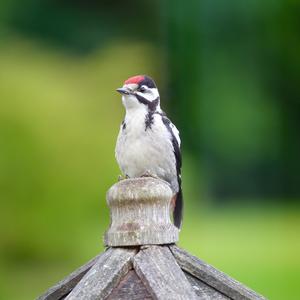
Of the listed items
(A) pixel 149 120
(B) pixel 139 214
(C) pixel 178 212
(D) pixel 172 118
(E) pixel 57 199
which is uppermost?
(A) pixel 149 120

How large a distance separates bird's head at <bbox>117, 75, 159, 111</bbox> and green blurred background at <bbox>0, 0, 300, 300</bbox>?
4.30 meters

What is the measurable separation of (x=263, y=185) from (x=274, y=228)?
529 centimetres

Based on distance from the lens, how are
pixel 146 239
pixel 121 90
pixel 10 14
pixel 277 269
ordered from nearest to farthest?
pixel 146 239
pixel 121 90
pixel 277 269
pixel 10 14

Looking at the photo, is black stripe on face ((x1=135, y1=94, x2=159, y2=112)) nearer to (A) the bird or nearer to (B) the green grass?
(A) the bird

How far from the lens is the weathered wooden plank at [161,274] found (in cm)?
212

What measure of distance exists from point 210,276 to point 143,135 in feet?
5.13

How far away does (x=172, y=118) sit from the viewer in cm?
1373

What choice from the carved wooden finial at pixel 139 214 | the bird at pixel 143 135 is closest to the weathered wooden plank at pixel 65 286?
the carved wooden finial at pixel 139 214

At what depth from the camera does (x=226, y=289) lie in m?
2.32

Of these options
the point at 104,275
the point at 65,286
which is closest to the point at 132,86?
the point at 65,286

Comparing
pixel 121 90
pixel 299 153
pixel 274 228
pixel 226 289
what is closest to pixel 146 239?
pixel 226 289

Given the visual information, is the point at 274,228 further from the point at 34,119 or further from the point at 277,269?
the point at 34,119

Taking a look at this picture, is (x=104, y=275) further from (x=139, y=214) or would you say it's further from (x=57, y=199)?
(x=57, y=199)

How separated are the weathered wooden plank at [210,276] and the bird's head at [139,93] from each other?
153 cm
